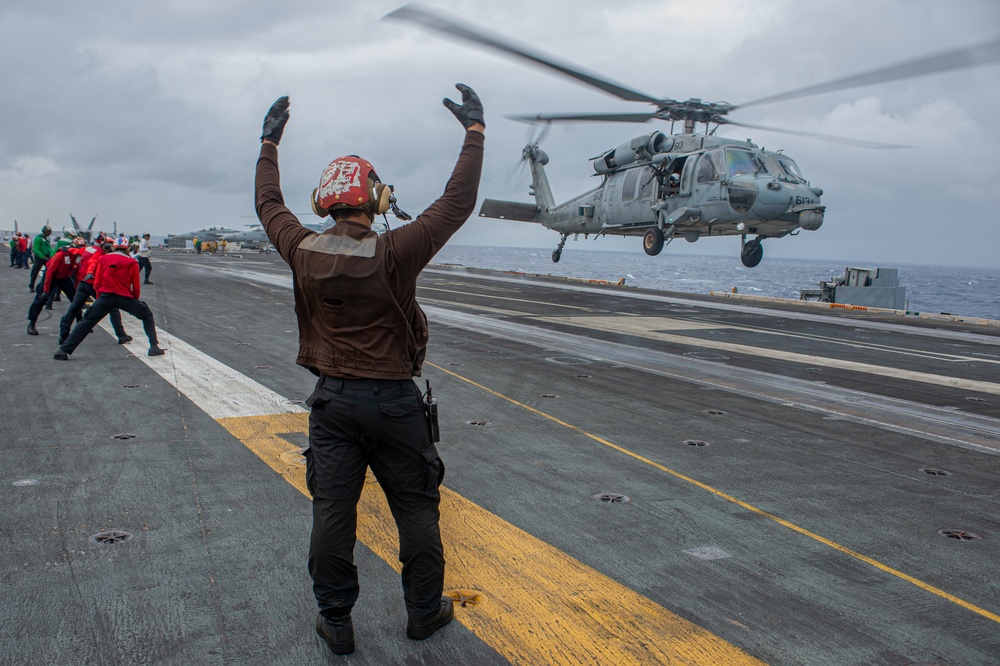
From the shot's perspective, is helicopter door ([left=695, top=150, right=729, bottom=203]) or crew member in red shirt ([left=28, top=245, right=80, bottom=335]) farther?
helicopter door ([left=695, top=150, right=729, bottom=203])

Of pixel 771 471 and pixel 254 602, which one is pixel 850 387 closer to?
pixel 771 471

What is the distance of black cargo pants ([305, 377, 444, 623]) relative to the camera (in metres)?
3.34

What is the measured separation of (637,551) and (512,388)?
5.22 metres

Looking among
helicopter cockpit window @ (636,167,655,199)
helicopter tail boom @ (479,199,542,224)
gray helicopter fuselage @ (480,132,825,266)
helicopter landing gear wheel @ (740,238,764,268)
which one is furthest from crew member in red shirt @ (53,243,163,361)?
helicopter tail boom @ (479,199,542,224)

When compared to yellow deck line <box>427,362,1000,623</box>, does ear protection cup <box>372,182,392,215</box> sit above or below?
above

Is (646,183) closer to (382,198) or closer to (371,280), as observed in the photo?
(382,198)

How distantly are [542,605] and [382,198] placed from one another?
2186 mm

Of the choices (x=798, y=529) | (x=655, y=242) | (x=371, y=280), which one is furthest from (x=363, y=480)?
(x=655, y=242)

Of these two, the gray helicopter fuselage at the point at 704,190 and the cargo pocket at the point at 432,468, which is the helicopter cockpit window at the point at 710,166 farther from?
the cargo pocket at the point at 432,468

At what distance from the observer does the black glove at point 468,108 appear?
3.53 metres

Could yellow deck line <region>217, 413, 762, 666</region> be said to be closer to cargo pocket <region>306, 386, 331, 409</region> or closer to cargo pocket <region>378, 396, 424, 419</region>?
cargo pocket <region>378, 396, 424, 419</region>

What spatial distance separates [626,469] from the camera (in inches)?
243

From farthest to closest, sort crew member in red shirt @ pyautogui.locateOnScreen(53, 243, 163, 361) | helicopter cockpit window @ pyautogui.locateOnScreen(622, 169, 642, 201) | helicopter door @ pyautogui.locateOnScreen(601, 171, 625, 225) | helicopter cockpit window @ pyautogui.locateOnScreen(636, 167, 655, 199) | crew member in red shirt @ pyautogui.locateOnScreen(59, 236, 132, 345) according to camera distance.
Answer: helicopter door @ pyautogui.locateOnScreen(601, 171, 625, 225)
helicopter cockpit window @ pyautogui.locateOnScreen(622, 169, 642, 201)
helicopter cockpit window @ pyautogui.locateOnScreen(636, 167, 655, 199)
crew member in red shirt @ pyautogui.locateOnScreen(59, 236, 132, 345)
crew member in red shirt @ pyautogui.locateOnScreen(53, 243, 163, 361)

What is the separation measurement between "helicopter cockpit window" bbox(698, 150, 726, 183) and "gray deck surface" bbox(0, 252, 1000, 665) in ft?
32.7
